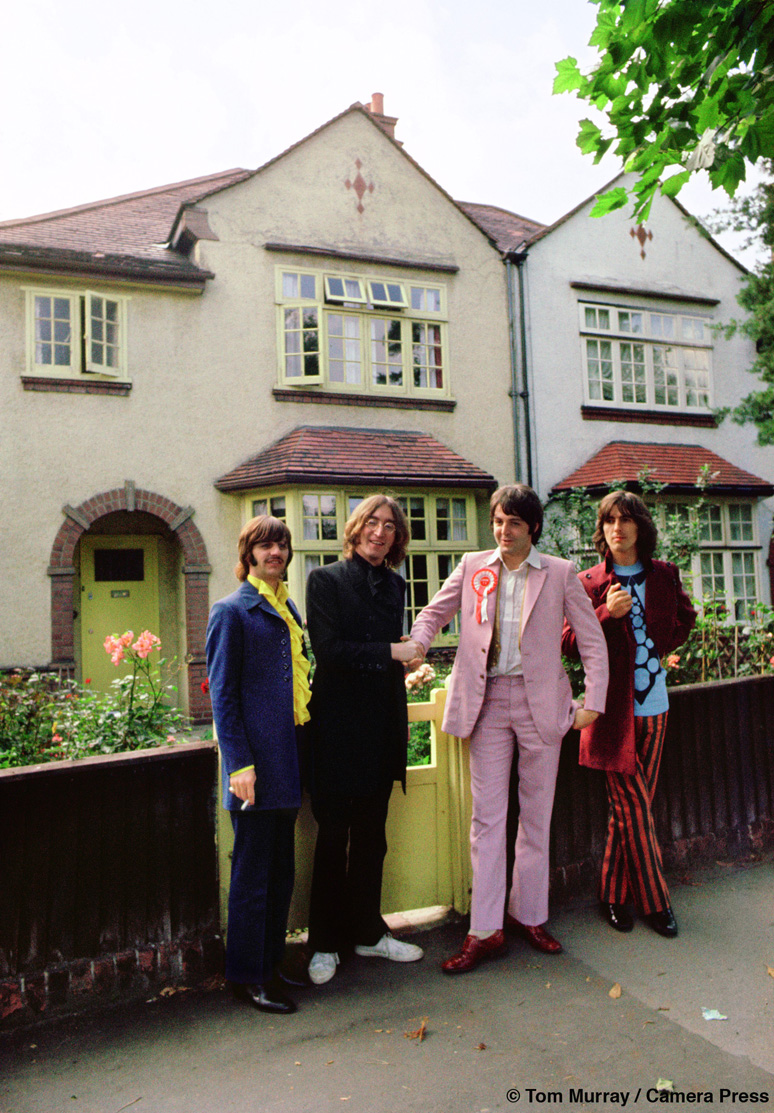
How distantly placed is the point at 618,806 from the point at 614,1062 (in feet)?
4.30

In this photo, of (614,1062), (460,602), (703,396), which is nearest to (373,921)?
(614,1062)

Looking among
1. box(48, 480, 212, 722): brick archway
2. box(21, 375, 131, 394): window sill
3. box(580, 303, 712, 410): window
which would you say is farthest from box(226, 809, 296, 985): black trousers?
box(580, 303, 712, 410): window

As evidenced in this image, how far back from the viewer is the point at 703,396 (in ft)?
47.8

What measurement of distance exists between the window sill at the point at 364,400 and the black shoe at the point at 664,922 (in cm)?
920

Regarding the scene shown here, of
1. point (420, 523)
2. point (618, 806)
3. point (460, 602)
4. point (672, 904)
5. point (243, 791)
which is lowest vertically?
point (672, 904)

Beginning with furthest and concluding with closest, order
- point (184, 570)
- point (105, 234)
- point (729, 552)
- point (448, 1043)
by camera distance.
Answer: point (729, 552) < point (105, 234) < point (184, 570) < point (448, 1043)

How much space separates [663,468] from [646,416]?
122 cm

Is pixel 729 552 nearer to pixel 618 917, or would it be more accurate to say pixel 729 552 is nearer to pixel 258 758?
pixel 618 917

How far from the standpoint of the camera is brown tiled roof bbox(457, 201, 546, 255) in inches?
554

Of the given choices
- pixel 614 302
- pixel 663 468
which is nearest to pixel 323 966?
pixel 663 468

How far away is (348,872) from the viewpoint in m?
3.56

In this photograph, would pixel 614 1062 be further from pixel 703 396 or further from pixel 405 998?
pixel 703 396

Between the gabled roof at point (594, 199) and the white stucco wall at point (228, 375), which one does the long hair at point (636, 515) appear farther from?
the gabled roof at point (594, 199)

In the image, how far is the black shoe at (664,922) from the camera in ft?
12.2
